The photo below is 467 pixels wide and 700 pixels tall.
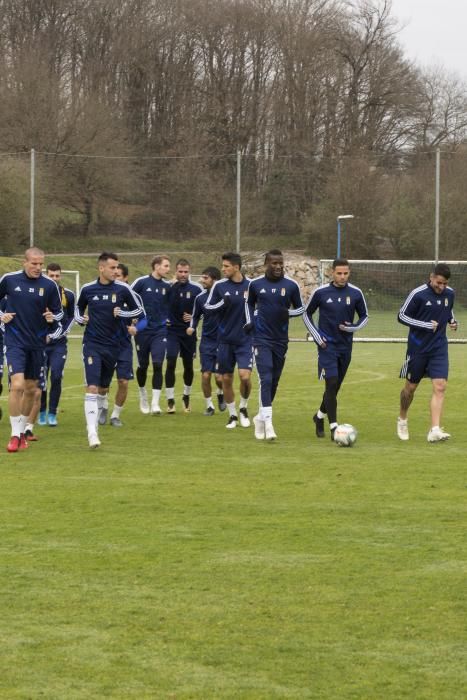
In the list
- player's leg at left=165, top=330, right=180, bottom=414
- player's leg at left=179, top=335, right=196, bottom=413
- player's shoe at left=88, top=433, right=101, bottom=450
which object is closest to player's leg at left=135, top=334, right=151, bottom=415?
player's leg at left=165, top=330, right=180, bottom=414

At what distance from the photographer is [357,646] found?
6.19 m

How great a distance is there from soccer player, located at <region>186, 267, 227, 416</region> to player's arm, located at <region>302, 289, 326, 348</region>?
2.72 meters

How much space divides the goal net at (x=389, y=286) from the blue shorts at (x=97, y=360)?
81.4 ft

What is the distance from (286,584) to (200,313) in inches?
387

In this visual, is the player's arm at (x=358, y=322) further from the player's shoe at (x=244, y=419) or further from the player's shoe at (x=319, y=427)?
the player's shoe at (x=244, y=419)

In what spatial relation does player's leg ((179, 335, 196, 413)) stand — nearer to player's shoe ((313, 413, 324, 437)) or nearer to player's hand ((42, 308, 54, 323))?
player's shoe ((313, 413, 324, 437))

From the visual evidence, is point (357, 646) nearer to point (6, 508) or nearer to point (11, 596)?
point (11, 596)

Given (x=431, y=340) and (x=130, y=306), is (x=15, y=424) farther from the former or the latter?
(x=431, y=340)

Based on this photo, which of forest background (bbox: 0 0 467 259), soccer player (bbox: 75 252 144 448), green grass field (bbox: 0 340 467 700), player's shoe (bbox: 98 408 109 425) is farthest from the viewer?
forest background (bbox: 0 0 467 259)

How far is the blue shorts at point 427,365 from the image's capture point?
1397cm

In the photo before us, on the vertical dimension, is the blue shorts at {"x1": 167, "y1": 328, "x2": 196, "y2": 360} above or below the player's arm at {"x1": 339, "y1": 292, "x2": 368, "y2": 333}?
below

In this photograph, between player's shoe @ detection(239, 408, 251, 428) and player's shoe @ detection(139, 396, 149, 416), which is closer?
player's shoe @ detection(239, 408, 251, 428)

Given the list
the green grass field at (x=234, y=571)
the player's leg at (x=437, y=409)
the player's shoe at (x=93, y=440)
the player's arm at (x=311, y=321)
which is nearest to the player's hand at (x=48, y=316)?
the player's shoe at (x=93, y=440)

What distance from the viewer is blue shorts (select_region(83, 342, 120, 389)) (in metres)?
13.5
